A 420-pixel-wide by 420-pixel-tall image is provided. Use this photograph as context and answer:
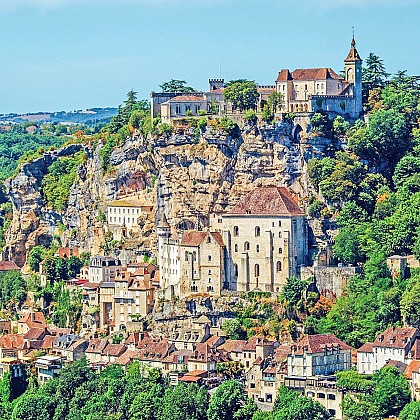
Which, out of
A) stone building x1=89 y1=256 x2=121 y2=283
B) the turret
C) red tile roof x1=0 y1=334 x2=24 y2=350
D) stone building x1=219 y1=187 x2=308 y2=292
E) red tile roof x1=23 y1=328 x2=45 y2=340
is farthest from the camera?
stone building x1=89 y1=256 x2=121 y2=283

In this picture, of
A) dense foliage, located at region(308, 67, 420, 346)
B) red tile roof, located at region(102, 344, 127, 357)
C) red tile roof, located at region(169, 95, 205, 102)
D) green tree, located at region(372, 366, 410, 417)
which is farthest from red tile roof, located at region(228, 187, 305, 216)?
green tree, located at region(372, 366, 410, 417)

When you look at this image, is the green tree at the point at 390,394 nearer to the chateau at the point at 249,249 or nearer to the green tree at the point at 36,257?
the chateau at the point at 249,249

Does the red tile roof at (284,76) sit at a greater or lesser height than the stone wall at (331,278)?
greater

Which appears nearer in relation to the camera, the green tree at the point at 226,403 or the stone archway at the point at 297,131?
the green tree at the point at 226,403

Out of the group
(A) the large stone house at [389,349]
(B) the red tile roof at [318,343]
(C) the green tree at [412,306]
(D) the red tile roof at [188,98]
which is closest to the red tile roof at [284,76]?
(D) the red tile roof at [188,98]

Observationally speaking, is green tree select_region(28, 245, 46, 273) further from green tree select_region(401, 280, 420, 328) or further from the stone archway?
green tree select_region(401, 280, 420, 328)

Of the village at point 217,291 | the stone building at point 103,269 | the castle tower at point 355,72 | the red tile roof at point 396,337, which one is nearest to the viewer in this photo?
the red tile roof at point 396,337

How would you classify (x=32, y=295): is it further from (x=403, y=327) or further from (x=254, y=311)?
(x=403, y=327)

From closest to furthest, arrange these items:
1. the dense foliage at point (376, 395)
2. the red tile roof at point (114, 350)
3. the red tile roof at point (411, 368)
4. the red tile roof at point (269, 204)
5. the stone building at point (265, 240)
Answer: the dense foliage at point (376, 395), the red tile roof at point (411, 368), the stone building at point (265, 240), the red tile roof at point (269, 204), the red tile roof at point (114, 350)
